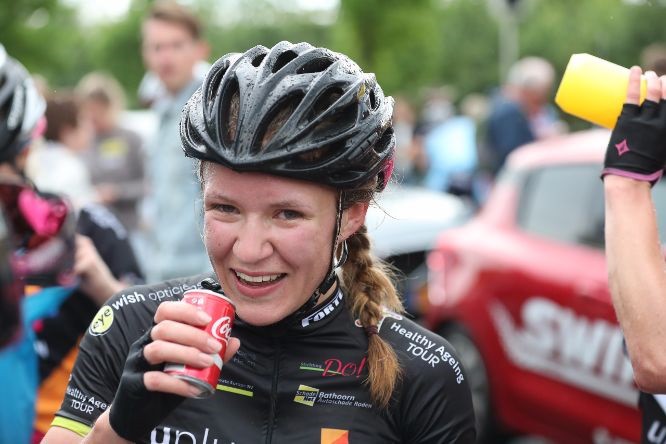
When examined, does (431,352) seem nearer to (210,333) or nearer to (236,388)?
(236,388)

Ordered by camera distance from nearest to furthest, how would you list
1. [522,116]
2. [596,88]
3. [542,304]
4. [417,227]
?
[596,88], [542,304], [417,227], [522,116]

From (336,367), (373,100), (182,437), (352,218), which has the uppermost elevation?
(373,100)

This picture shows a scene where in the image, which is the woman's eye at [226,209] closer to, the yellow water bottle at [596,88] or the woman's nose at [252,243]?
the woman's nose at [252,243]

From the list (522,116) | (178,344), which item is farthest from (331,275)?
(522,116)

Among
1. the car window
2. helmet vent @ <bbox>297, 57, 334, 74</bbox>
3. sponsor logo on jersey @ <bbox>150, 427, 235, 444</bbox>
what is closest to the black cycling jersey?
sponsor logo on jersey @ <bbox>150, 427, 235, 444</bbox>

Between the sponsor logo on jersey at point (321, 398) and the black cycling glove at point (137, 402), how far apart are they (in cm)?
46

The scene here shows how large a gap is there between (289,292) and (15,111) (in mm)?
1496

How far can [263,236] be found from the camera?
2.24 meters

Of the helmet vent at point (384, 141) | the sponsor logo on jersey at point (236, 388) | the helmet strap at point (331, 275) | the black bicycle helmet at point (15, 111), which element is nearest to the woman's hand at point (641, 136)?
the helmet vent at point (384, 141)

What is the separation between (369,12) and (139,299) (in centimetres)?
3017

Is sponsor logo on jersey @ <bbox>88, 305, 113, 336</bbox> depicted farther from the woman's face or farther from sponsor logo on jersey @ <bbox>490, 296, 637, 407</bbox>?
sponsor logo on jersey @ <bbox>490, 296, 637, 407</bbox>

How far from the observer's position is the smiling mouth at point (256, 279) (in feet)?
7.50

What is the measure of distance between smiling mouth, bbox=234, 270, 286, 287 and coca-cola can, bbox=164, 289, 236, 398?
0.74 feet

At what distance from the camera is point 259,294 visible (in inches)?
90.6
